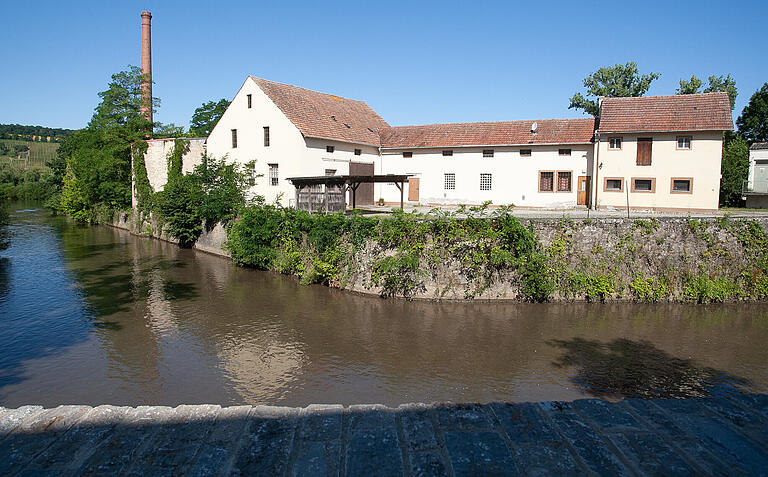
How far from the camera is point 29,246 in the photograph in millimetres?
26531

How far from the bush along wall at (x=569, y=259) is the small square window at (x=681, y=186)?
9714mm

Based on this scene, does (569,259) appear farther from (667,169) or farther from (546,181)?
(667,169)

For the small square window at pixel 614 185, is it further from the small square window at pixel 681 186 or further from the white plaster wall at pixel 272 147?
the white plaster wall at pixel 272 147

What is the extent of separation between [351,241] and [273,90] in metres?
14.6

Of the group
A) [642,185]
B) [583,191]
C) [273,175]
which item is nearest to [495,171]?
[583,191]

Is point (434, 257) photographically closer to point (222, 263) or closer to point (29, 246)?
point (222, 263)

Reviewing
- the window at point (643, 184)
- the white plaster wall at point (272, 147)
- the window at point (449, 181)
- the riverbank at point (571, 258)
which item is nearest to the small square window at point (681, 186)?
the window at point (643, 184)

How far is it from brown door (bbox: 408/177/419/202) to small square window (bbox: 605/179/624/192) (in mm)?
10822

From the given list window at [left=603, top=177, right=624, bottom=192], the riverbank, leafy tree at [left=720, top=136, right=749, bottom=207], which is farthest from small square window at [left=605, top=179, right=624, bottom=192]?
leafy tree at [left=720, top=136, right=749, bottom=207]

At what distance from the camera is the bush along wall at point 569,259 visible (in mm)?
16156

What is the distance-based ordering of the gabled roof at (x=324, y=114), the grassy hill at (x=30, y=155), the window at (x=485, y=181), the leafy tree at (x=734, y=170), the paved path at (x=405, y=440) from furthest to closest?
the grassy hill at (x=30, y=155) < the leafy tree at (x=734, y=170) < the window at (x=485, y=181) < the gabled roof at (x=324, y=114) < the paved path at (x=405, y=440)

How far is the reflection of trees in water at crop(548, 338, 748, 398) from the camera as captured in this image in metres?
9.92

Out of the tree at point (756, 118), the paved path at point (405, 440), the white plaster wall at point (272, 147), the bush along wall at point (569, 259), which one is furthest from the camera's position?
the tree at point (756, 118)

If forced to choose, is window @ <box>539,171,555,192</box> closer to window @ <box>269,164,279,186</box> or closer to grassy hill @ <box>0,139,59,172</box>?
window @ <box>269,164,279,186</box>
